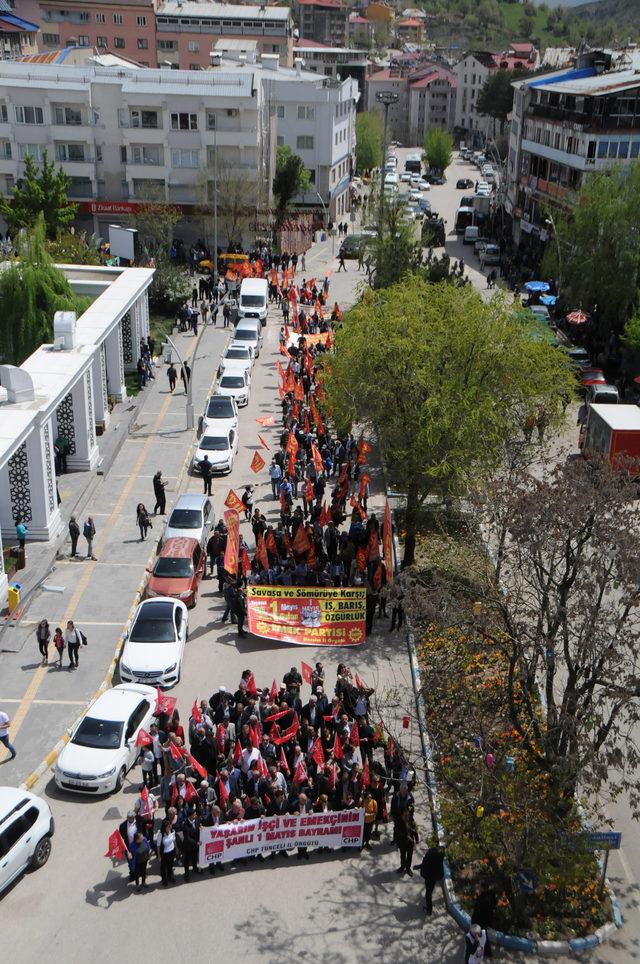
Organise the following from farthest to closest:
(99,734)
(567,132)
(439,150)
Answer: (439,150), (567,132), (99,734)

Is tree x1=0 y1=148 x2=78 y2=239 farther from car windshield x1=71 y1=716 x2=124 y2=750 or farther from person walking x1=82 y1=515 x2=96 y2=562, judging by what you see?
car windshield x1=71 y1=716 x2=124 y2=750

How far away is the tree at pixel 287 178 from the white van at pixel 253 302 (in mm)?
21042

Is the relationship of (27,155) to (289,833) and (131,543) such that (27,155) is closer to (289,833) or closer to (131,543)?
(131,543)

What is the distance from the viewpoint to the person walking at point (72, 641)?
2088 centimetres

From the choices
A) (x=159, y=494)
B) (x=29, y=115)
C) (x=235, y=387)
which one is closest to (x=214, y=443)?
(x=159, y=494)

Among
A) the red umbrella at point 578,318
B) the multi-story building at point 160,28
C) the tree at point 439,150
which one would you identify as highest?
the multi-story building at point 160,28

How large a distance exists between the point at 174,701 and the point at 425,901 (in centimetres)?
615

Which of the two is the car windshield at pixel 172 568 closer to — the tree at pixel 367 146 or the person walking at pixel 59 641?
the person walking at pixel 59 641

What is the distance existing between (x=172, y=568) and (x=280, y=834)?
927cm

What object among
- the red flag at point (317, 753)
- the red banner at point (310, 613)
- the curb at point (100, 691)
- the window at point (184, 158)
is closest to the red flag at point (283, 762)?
the red flag at point (317, 753)

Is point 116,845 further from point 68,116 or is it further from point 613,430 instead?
point 68,116

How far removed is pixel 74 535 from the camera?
25.8m

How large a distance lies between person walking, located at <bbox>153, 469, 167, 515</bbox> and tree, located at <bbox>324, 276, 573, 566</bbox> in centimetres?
515

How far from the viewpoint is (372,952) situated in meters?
A: 14.4
